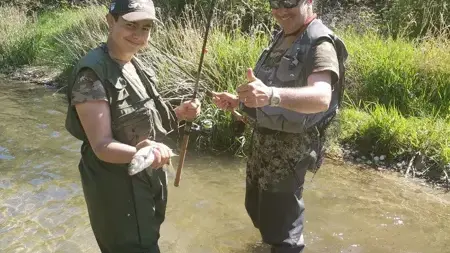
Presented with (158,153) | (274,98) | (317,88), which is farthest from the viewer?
(317,88)

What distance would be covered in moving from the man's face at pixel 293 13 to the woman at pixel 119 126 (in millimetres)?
798

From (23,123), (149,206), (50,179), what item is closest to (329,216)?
(149,206)

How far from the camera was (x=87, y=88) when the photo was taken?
2.37 m

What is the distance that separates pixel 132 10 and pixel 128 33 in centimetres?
12

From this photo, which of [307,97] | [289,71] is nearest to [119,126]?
[307,97]

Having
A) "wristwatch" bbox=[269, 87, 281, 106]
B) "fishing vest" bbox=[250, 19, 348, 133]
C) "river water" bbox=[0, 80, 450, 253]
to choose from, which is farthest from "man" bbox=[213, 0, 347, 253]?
"river water" bbox=[0, 80, 450, 253]

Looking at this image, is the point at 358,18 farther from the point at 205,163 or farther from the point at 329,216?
the point at 329,216

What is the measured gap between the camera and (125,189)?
261cm

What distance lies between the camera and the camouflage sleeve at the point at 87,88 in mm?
2357

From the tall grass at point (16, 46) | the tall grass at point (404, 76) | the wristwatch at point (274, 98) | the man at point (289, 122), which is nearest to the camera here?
the wristwatch at point (274, 98)

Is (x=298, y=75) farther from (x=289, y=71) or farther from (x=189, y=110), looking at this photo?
(x=189, y=110)

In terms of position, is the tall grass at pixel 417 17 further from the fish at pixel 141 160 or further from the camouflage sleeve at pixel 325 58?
the fish at pixel 141 160

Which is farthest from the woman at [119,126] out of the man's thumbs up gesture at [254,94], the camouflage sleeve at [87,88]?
the man's thumbs up gesture at [254,94]

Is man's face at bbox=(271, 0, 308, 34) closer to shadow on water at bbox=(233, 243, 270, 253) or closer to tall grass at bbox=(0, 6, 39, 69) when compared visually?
shadow on water at bbox=(233, 243, 270, 253)
